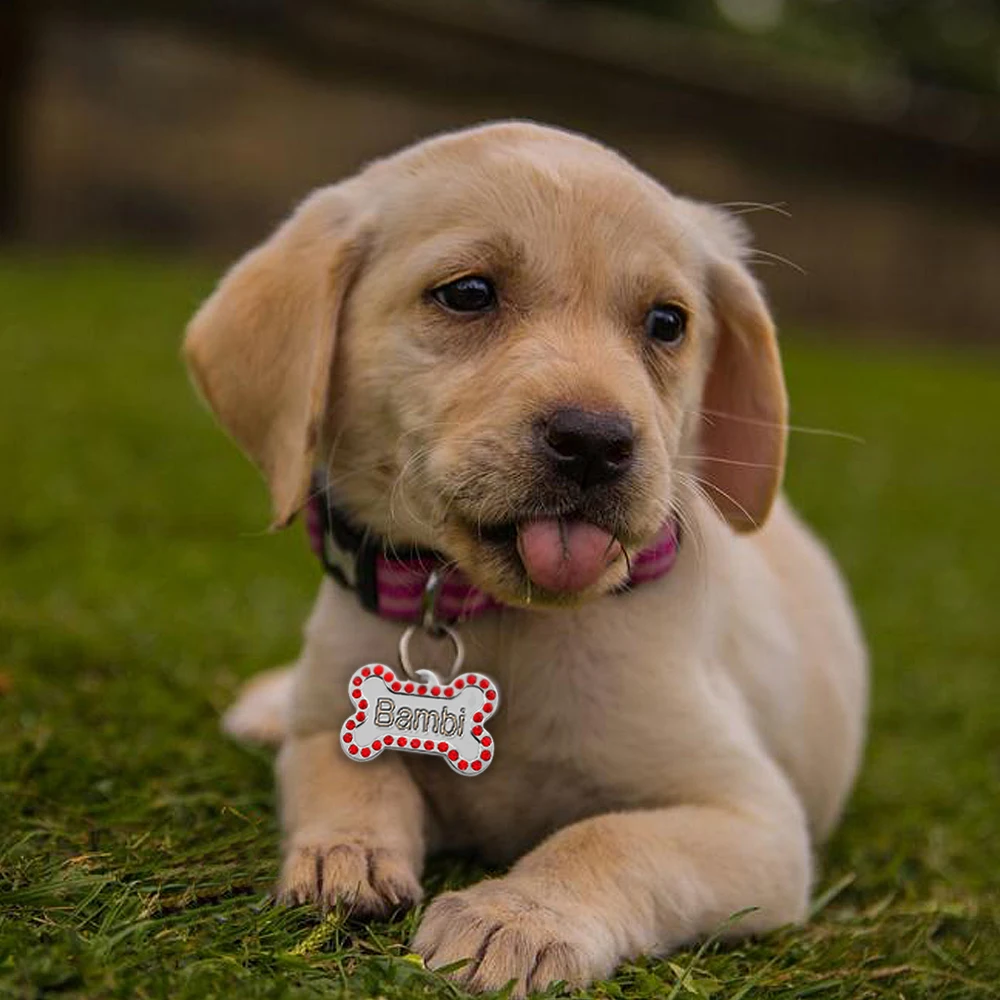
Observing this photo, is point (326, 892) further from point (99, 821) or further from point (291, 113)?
point (291, 113)

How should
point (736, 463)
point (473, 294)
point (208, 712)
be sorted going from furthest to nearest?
point (208, 712) < point (736, 463) < point (473, 294)

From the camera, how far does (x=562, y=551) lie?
2.94 meters

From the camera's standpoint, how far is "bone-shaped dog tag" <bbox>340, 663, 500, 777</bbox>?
10.4 ft

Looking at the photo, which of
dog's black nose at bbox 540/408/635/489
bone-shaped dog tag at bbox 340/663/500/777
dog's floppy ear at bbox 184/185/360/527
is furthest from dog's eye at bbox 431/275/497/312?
bone-shaped dog tag at bbox 340/663/500/777

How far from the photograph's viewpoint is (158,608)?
18.6ft

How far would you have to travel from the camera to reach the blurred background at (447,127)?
1383 cm

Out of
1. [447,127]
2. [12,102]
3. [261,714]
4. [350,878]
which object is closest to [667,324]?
[350,878]

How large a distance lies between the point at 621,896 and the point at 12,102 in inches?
484

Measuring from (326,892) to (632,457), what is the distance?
3.28 ft

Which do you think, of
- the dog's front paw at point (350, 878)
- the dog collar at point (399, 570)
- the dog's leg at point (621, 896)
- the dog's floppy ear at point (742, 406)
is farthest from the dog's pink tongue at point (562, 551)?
the dog's floppy ear at point (742, 406)

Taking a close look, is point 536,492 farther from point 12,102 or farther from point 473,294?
point 12,102

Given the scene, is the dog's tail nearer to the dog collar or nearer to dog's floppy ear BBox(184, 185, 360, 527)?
the dog collar

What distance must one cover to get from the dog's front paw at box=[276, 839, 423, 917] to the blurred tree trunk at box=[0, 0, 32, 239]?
11914mm

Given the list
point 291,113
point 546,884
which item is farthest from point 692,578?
point 291,113
